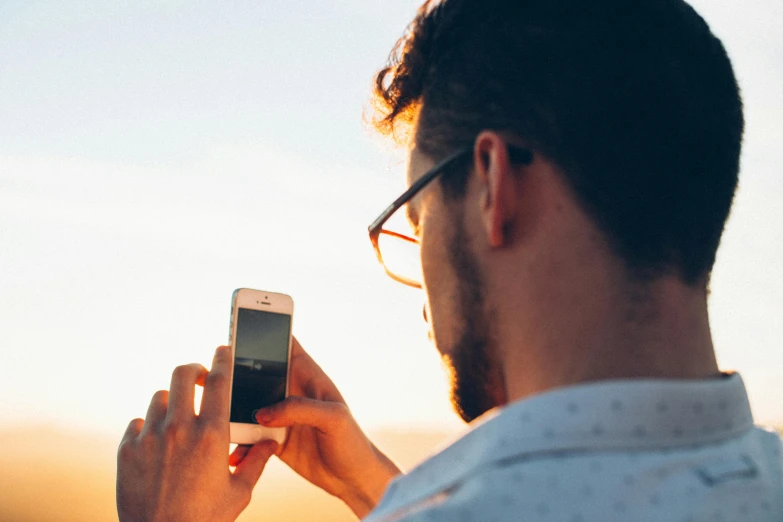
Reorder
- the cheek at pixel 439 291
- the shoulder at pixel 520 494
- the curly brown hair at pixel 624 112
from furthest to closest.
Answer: the cheek at pixel 439 291 < the curly brown hair at pixel 624 112 < the shoulder at pixel 520 494

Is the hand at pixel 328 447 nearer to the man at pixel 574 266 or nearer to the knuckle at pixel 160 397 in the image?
the knuckle at pixel 160 397

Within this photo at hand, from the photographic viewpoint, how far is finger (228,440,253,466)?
2.82 m

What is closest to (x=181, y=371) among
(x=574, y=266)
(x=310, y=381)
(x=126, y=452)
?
(x=126, y=452)

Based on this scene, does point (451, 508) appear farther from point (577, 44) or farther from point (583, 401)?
point (577, 44)

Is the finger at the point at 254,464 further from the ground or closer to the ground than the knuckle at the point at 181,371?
closer to the ground

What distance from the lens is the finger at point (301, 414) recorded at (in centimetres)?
281

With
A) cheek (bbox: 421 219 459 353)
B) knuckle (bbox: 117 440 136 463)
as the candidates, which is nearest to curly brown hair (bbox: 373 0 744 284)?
cheek (bbox: 421 219 459 353)

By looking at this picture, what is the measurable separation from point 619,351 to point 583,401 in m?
0.28

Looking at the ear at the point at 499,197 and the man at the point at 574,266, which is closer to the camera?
the man at the point at 574,266

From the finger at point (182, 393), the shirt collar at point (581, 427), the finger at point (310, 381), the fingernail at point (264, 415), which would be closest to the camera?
the shirt collar at point (581, 427)

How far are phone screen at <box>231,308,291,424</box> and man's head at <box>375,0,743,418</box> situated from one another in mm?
1113

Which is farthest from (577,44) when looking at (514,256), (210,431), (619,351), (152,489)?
(152,489)

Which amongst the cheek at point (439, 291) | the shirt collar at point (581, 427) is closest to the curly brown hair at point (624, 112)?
the cheek at point (439, 291)

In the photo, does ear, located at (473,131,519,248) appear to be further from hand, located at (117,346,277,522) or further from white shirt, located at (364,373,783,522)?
hand, located at (117,346,277,522)
